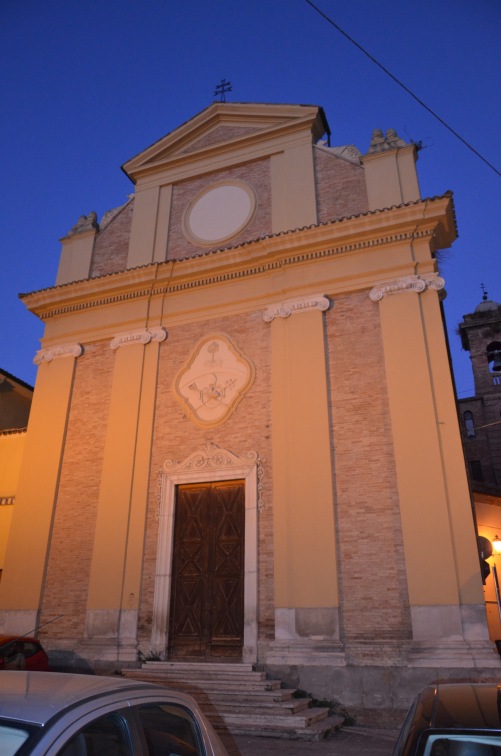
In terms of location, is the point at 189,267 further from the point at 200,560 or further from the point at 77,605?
the point at 77,605

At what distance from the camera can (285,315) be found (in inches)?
435

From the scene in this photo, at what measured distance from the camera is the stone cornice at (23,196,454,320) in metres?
10.6

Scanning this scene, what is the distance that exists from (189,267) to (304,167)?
10.6 feet

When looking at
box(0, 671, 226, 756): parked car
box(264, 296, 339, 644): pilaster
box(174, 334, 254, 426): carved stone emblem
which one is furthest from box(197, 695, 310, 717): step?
box(0, 671, 226, 756): parked car

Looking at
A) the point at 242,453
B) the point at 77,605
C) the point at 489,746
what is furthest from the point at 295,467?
the point at 489,746

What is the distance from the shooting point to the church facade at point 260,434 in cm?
855

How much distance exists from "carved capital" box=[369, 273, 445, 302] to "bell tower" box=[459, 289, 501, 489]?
24252 mm

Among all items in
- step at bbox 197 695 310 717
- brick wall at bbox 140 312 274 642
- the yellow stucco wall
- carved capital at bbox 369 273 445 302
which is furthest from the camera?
the yellow stucco wall

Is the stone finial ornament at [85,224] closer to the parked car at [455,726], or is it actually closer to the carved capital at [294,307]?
the carved capital at [294,307]

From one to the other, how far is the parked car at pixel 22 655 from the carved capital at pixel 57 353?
5982 millimetres

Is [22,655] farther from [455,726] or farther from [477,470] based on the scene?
[477,470]

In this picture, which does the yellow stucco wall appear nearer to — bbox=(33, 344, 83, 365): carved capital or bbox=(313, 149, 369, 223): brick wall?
bbox=(33, 344, 83, 365): carved capital

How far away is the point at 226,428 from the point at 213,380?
1.04m

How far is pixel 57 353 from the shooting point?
13.0 meters
